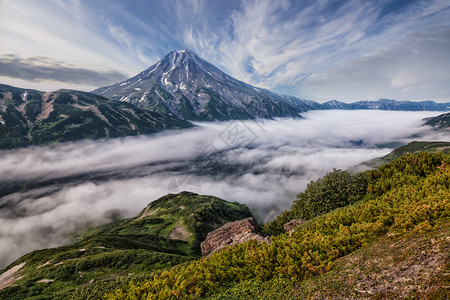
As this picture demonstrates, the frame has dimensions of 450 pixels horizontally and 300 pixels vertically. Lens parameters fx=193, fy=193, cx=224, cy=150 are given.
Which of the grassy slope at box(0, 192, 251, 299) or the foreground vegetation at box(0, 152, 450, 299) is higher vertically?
the foreground vegetation at box(0, 152, 450, 299)

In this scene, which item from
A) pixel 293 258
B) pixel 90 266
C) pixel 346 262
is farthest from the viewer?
pixel 90 266

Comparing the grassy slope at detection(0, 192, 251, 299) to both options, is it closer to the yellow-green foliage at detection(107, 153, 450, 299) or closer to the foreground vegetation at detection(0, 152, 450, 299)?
the foreground vegetation at detection(0, 152, 450, 299)

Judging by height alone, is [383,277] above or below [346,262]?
above

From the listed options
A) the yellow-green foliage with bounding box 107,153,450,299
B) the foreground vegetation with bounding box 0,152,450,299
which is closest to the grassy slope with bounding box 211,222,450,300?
the foreground vegetation with bounding box 0,152,450,299

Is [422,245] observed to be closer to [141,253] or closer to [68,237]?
[141,253]

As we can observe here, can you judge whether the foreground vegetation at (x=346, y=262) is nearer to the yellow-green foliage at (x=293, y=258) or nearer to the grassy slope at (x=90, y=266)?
the yellow-green foliage at (x=293, y=258)

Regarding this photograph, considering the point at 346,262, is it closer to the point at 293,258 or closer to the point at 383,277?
the point at 383,277

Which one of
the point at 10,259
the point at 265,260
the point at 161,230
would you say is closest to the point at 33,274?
the point at 265,260

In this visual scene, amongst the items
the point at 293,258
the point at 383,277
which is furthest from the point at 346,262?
the point at 293,258

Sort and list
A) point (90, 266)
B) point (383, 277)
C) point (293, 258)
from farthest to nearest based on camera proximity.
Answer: point (90, 266), point (293, 258), point (383, 277)

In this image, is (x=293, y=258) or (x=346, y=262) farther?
(x=293, y=258)

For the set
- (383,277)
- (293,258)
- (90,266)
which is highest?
(383,277)
